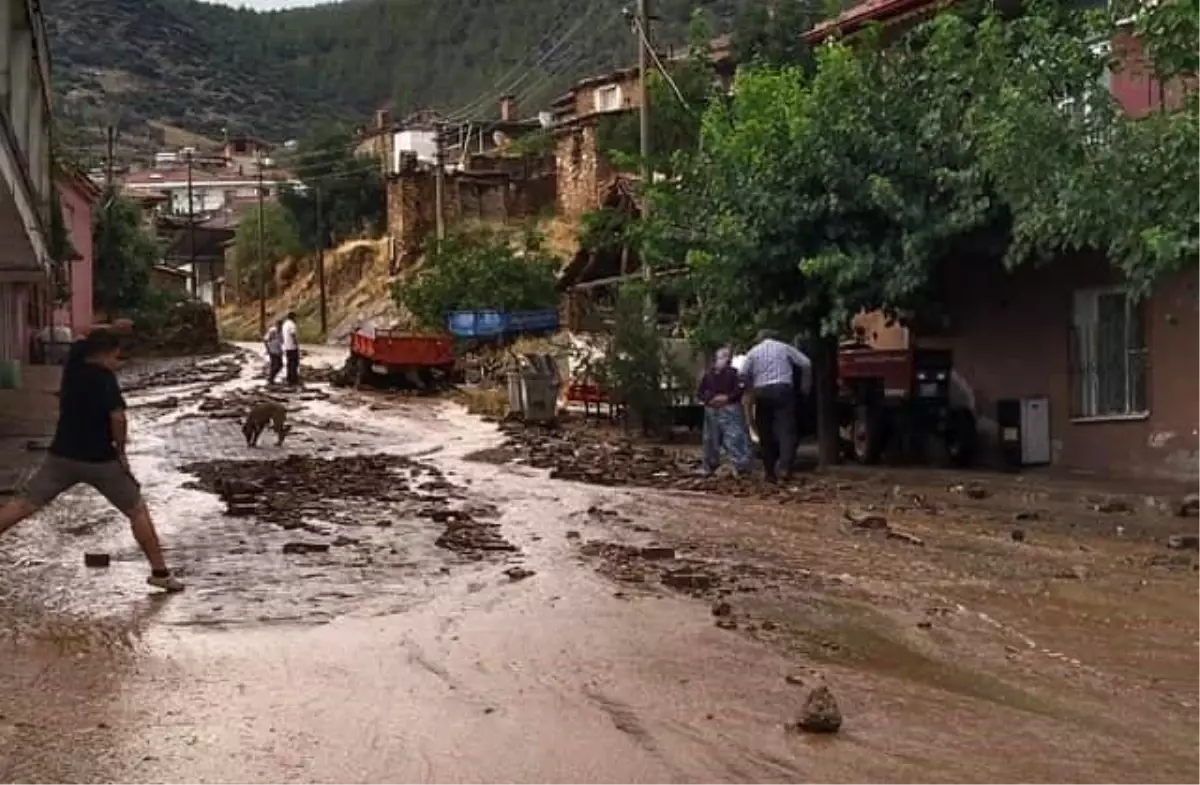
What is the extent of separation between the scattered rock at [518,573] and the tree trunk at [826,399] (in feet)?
29.5

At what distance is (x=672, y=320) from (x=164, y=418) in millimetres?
9228

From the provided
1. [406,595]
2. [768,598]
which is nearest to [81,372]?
[406,595]

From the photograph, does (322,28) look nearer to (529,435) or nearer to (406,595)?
(529,435)

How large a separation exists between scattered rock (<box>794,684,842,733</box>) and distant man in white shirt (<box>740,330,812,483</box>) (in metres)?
11.2

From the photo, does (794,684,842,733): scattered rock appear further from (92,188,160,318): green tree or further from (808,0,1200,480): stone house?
(92,188,160,318): green tree

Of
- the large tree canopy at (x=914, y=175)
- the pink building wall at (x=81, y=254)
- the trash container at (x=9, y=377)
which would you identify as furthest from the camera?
the pink building wall at (x=81, y=254)

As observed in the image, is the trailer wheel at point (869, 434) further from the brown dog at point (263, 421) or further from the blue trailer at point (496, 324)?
the blue trailer at point (496, 324)

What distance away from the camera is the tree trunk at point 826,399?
20.1 m

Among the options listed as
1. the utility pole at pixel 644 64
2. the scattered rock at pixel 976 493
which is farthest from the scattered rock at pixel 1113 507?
the utility pole at pixel 644 64

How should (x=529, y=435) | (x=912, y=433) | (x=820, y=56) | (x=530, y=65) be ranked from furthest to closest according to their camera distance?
(x=530, y=65) < (x=529, y=435) < (x=912, y=433) < (x=820, y=56)

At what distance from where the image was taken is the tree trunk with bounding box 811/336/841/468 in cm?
2011

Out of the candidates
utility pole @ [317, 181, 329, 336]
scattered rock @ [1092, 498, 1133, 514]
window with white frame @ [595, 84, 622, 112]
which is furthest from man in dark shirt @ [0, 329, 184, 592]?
utility pole @ [317, 181, 329, 336]

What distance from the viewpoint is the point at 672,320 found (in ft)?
93.6

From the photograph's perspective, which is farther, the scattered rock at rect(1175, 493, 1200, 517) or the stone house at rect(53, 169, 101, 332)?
the stone house at rect(53, 169, 101, 332)
